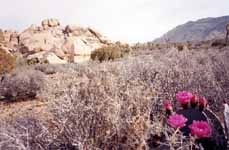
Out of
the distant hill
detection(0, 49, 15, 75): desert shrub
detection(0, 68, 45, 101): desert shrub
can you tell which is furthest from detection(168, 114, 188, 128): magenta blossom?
the distant hill

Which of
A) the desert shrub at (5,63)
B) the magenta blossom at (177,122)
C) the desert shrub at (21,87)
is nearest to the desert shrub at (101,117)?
the magenta blossom at (177,122)

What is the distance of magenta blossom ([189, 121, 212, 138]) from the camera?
3615mm

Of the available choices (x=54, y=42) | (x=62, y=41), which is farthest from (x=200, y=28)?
(x=54, y=42)

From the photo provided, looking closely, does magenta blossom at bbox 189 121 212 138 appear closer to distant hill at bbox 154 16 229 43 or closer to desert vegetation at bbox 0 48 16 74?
desert vegetation at bbox 0 48 16 74

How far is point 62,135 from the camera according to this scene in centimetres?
381

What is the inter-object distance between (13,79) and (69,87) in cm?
1124

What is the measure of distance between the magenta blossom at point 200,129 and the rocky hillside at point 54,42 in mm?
36088

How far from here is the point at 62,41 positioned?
52031 millimetres

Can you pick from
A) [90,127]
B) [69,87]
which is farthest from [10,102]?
[90,127]

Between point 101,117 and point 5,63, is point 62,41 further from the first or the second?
point 101,117

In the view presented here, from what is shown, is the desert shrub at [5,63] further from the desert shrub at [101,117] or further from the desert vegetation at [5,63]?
the desert shrub at [101,117]

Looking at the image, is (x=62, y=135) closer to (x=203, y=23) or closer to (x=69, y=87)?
(x=69, y=87)

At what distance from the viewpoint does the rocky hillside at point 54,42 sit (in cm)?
4588

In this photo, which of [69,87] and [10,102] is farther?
[10,102]
